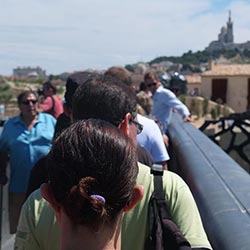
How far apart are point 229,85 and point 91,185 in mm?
56458

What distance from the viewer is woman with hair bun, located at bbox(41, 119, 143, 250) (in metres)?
1.72

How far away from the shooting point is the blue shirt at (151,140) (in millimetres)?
3707

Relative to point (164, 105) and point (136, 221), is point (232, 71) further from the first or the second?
point (136, 221)

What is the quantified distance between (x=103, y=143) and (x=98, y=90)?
76 cm

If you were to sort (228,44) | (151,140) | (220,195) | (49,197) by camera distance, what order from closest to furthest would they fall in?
(49,197) < (220,195) < (151,140) < (228,44)

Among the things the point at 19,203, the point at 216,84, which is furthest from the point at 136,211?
the point at 216,84

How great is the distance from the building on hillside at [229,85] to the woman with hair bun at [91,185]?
53475 millimetres

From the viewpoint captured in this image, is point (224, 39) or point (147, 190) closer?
point (147, 190)

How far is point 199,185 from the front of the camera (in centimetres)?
319

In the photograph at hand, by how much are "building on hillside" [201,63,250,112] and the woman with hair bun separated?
5348cm

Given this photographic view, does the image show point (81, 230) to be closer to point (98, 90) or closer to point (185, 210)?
point (185, 210)

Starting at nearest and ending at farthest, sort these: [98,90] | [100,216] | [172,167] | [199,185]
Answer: [100,216], [98,90], [199,185], [172,167]

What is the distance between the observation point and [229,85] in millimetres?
57438

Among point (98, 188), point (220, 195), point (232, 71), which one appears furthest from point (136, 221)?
point (232, 71)
